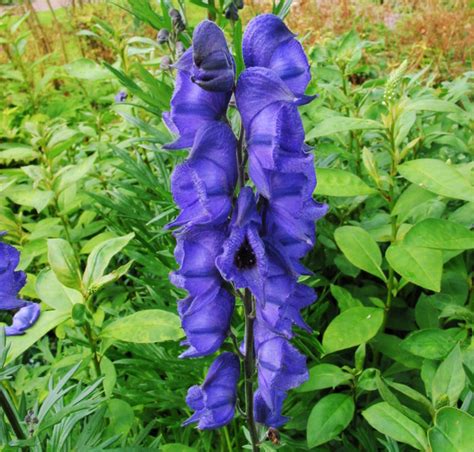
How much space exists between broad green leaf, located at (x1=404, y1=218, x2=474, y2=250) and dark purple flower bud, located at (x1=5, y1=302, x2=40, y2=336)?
1.07 metres

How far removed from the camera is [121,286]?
2.58 m

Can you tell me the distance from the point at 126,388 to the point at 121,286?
0.62 meters

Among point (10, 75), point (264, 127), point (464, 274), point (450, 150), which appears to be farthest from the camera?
point (10, 75)

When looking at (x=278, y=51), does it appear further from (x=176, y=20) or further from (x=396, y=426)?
(x=176, y=20)

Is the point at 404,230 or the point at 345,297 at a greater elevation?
the point at 404,230

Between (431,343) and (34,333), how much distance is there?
111 centimetres

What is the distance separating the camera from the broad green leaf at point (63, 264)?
1.61 metres

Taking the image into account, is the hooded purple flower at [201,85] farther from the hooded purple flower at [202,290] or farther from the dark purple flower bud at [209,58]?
the hooded purple flower at [202,290]

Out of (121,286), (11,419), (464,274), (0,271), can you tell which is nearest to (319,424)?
(464,274)

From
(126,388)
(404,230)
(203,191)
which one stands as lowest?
(126,388)

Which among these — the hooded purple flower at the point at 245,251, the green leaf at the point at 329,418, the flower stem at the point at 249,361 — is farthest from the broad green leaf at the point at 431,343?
the hooded purple flower at the point at 245,251

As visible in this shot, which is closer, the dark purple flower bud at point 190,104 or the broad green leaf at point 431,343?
the dark purple flower bud at point 190,104

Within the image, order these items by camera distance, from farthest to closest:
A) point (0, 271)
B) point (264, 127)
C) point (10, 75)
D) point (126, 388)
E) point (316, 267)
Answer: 1. point (10, 75)
2. point (316, 267)
3. point (126, 388)
4. point (0, 271)
5. point (264, 127)

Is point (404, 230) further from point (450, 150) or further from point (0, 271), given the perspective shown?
point (0, 271)
